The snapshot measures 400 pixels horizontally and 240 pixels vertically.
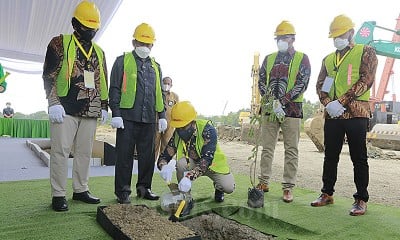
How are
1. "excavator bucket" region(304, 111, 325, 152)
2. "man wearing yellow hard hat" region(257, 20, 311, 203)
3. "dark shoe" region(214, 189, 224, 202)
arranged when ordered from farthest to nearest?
"excavator bucket" region(304, 111, 325, 152), "man wearing yellow hard hat" region(257, 20, 311, 203), "dark shoe" region(214, 189, 224, 202)

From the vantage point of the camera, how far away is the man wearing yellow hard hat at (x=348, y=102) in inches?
90.7

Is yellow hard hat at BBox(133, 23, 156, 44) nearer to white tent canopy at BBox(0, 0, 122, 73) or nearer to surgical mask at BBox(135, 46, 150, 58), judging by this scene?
surgical mask at BBox(135, 46, 150, 58)

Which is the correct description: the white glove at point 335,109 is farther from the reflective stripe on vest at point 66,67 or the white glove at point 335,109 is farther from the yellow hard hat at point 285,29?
the reflective stripe on vest at point 66,67

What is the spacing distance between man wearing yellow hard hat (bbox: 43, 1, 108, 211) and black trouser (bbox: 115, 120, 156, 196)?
21 cm

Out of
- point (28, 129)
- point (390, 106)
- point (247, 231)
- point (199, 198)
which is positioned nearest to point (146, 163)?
point (199, 198)

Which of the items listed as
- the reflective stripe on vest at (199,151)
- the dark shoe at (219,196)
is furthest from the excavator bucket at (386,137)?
the reflective stripe on vest at (199,151)

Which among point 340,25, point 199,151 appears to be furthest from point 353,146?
point 199,151

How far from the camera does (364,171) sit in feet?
7.52

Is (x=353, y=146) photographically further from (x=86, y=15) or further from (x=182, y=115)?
(x=86, y=15)

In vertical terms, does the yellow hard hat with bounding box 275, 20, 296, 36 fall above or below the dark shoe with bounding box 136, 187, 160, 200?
above

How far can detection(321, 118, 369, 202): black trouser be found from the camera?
230 centimetres

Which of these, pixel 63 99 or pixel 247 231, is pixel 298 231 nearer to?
pixel 247 231

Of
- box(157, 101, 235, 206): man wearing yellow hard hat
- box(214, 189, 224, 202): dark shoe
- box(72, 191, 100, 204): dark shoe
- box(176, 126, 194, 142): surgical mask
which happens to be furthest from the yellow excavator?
box(72, 191, 100, 204): dark shoe

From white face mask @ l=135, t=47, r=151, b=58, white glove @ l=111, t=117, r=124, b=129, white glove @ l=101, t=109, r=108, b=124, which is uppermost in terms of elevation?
white face mask @ l=135, t=47, r=151, b=58
